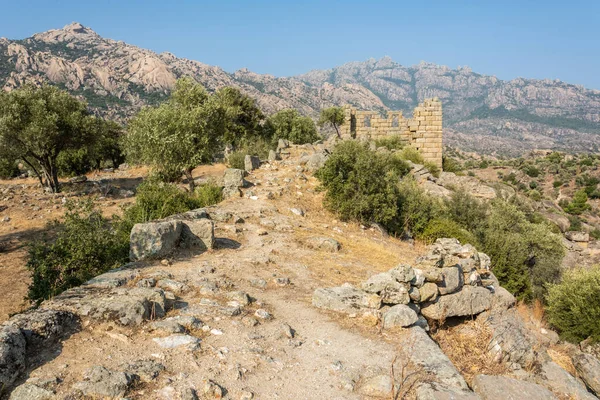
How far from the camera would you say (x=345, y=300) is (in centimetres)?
678

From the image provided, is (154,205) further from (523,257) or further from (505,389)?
(523,257)

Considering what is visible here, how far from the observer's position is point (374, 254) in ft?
35.5

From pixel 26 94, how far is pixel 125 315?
69.1ft

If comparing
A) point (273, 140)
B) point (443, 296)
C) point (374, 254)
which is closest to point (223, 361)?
point (443, 296)

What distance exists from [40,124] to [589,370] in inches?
931

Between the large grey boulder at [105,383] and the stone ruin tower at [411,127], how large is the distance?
22.2 metres

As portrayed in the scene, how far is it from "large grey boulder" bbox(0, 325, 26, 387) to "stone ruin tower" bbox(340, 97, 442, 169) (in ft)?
73.1

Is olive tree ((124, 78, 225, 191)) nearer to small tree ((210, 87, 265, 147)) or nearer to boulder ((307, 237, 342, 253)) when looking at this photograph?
boulder ((307, 237, 342, 253))

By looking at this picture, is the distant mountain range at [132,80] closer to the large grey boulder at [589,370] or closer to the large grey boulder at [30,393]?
the large grey boulder at [30,393]

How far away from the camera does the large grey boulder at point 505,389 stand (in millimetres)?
4664

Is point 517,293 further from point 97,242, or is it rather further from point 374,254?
point 97,242

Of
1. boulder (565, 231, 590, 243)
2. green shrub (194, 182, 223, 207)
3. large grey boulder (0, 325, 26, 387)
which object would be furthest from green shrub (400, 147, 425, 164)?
large grey boulder (0, 325, 26, 387)

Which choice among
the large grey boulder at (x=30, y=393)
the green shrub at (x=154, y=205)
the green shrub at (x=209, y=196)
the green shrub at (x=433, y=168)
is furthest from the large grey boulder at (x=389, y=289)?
the green shrub at (x=433, y=168)

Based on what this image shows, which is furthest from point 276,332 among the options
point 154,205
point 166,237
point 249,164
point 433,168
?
point 433,168
